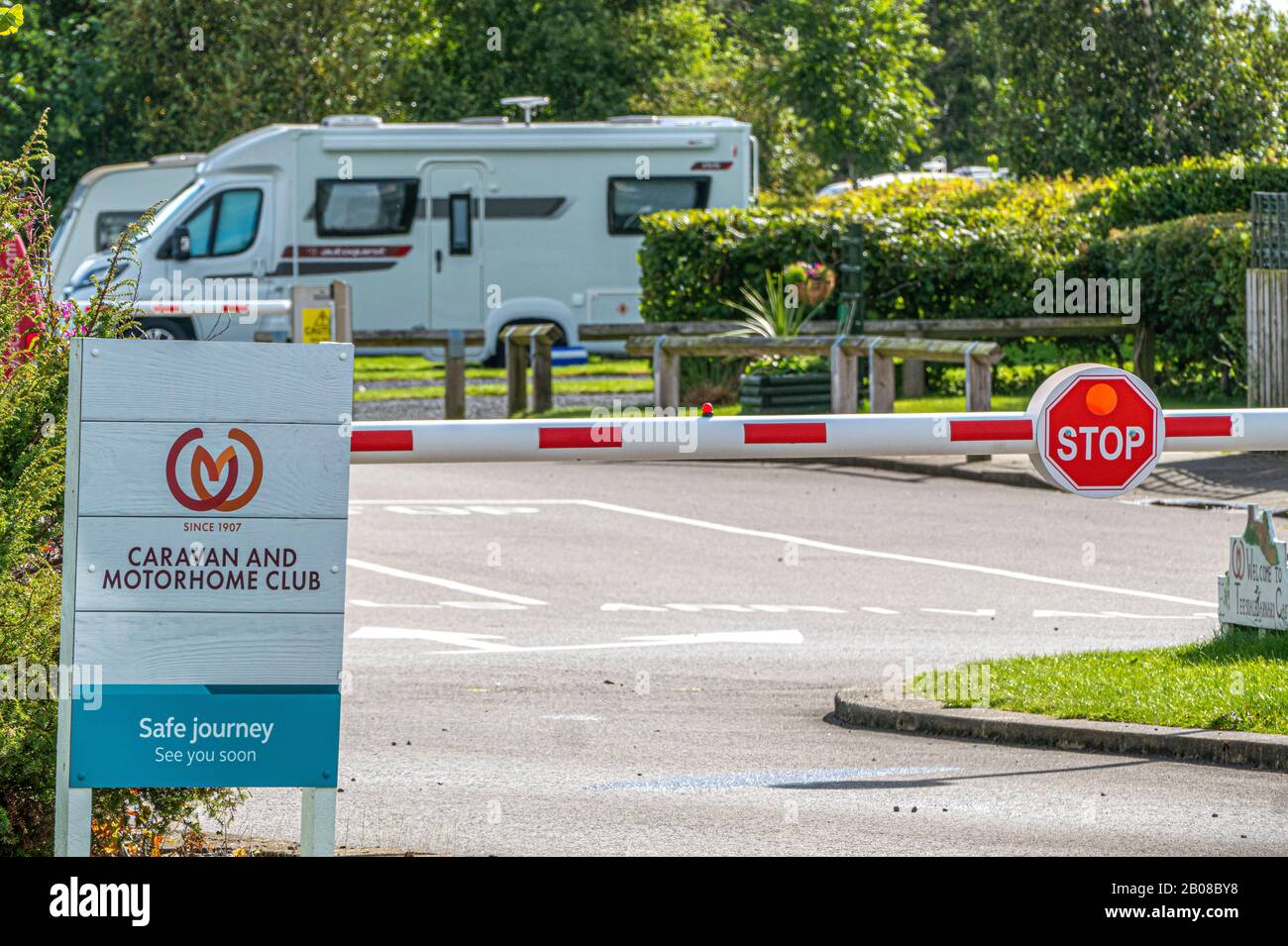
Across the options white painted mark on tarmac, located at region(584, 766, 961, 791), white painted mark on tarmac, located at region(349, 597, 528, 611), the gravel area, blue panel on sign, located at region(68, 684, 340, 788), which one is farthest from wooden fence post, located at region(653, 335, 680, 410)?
blue panel on sign, located at region(68, 684, 340, 788)

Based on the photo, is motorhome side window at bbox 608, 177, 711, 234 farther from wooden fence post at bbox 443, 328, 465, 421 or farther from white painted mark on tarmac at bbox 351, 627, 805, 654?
white painted mark on tarmac at bbox 351, 627, 805, 654

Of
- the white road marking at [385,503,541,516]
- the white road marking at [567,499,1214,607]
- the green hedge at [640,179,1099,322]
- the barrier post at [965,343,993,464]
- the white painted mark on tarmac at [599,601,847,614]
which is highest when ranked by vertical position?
the green hedge at [640,179,1099,322]

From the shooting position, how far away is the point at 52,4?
44.2 meters

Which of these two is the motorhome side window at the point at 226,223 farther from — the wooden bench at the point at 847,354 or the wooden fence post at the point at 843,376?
the wooden fence post at the point at 843,376

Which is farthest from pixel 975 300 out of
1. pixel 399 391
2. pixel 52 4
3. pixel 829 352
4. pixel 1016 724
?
pixel 52 4

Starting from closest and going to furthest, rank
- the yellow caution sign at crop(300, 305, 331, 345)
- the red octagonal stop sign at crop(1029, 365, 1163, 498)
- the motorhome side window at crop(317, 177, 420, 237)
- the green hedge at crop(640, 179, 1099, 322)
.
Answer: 1. the red octagonal stop sign at crop(1029, 365, 1163, 498)
2. the yellow caution sign at crop(300, 305, 331, 345)
3. the green hedge at crop(640, 179, 1099, 322)
4. the motorhome side window at crop(317, 177, 420, 237)

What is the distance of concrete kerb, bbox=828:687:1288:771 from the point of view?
7984mm

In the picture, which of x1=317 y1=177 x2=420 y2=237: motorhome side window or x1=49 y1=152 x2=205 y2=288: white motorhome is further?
x1=49 y1=152 x2=205 y2=288: white motorhome

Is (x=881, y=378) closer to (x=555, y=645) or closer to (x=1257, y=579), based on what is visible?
(x=555, y=645)

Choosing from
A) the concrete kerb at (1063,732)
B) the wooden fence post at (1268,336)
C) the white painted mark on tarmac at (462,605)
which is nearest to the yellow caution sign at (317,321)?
the white painted mark on tarmac at (462,605)

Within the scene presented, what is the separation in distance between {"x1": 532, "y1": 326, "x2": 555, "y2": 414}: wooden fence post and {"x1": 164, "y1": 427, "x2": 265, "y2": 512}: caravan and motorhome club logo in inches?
701

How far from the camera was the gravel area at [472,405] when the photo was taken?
22.9 m

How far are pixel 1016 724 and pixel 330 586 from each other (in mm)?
4195
